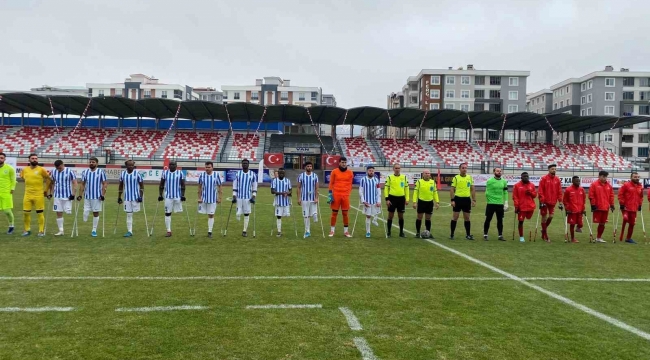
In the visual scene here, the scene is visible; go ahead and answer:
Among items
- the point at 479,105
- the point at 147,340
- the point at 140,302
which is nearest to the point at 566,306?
the point at 147,340

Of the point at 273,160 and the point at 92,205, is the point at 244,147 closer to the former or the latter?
the point at 273,160

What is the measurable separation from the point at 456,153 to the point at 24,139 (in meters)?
47.2

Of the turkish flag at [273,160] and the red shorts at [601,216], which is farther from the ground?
the turkish flag at [273,160]

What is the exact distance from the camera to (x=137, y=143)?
4809 cm

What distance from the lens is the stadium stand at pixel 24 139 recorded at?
45.4 meters

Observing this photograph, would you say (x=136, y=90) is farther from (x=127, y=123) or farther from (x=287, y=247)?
(x=287, y=247)

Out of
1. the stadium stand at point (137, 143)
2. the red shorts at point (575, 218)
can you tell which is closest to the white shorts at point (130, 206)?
the red shorts at point (575, 218)

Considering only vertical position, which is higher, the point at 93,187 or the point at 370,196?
the point at 93,187

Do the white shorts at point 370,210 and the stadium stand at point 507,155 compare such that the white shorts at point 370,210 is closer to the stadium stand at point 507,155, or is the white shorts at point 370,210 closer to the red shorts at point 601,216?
the red shorts at point 601,216

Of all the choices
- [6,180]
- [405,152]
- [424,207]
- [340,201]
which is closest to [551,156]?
[405,152]

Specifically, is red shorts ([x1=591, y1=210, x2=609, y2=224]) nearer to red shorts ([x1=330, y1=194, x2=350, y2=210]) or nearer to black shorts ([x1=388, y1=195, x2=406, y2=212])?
black shorts ([x1=388, y1=195, x2=406, y2=212])

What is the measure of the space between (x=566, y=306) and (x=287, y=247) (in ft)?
20.3

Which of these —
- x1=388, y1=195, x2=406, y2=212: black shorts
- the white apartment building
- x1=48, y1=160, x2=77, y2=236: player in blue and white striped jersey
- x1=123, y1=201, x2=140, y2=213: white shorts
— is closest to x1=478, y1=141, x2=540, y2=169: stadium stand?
x1=388, y1=195, x2=406, y2=212: black shorts

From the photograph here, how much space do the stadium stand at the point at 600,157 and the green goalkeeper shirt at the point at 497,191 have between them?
4342 centimetres
